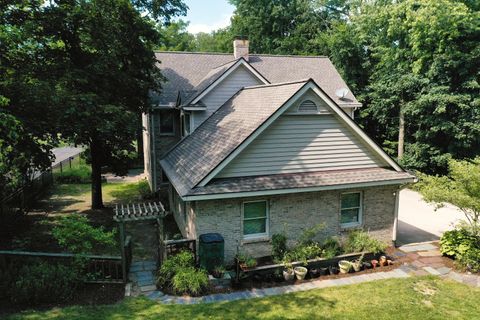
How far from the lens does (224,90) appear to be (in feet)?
64.6

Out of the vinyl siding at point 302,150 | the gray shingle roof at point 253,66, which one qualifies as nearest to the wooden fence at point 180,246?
the vinyl siding at point 302,150

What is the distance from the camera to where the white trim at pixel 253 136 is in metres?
12.2

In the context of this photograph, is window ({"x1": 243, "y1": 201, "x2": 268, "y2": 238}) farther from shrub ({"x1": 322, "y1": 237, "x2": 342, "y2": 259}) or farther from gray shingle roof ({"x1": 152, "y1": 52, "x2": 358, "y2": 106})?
gray shingle roof ({"x1": 152, "y1": 52, "x2": 358, "y2": 106})

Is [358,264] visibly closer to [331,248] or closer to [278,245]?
[331,248]

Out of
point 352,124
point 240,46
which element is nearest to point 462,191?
point 352,124

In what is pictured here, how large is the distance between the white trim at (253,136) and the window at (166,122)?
11.4 meters

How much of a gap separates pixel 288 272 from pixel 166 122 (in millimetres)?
13932

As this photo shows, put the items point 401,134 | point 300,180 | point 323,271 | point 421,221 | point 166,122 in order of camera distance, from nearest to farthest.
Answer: point 323,271
point 300,180
point 421,221
point 166,122
point 401,134

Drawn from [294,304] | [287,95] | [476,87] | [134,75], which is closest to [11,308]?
[294,304]

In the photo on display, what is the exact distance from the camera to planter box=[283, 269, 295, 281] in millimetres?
11914

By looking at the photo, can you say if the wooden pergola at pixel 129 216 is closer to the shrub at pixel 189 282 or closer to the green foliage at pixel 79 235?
the green foliage at pixel 79 235

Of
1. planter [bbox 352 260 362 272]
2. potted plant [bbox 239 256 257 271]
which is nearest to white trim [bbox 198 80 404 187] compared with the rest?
potted plant [bbox 239 256 257 271]

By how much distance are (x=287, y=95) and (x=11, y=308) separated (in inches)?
424

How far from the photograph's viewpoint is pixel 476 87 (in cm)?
Result: 2419
